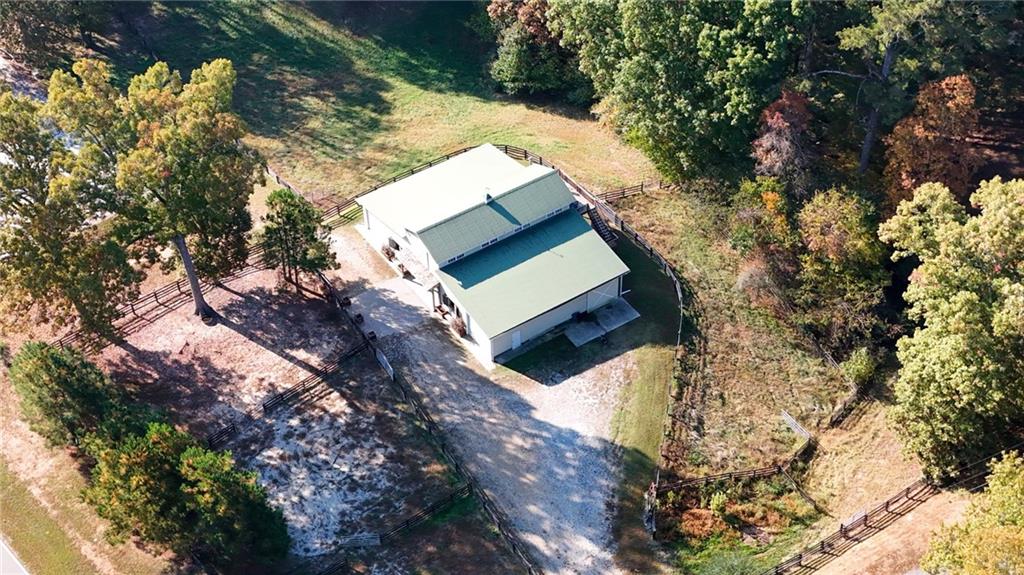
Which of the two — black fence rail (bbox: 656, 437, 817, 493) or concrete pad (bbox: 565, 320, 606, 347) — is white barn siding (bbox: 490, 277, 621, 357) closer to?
concrete pad (bbox: 565, 320, 606, 347)

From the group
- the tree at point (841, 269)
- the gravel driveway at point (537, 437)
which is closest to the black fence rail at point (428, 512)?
the gravel driveway at point (537, 437)

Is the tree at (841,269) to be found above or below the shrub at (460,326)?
above

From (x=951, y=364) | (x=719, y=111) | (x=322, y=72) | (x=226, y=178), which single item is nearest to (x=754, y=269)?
(x=719, y=111)

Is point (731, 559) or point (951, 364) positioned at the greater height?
point (951, 364)

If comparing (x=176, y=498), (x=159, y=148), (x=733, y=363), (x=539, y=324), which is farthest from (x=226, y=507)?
(x=733, y=363)

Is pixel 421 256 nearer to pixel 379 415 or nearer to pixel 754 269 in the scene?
pixel 379 415

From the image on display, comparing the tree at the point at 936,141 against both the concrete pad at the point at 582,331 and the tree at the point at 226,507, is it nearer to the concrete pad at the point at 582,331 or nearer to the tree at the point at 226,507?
the concrete pad at the point at 582,331

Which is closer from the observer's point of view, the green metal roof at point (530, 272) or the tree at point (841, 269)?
the green metal roof at point (530, 272)

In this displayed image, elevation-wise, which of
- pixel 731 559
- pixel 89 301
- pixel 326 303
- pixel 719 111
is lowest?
pixel 731 559
